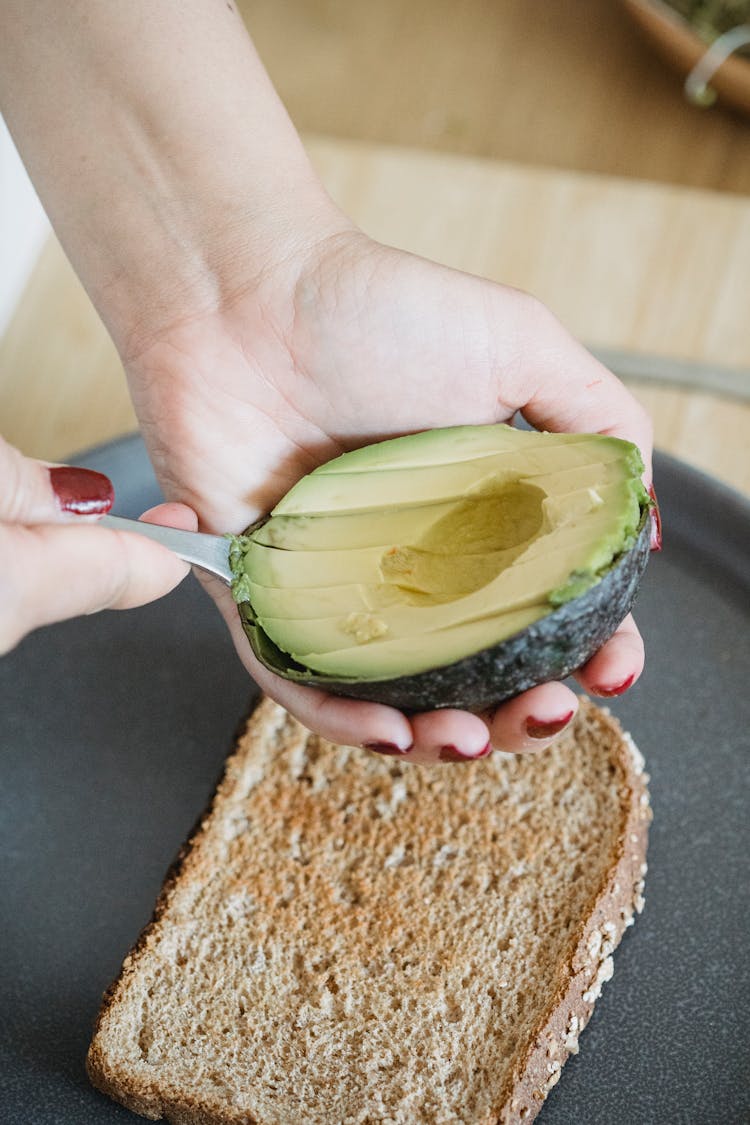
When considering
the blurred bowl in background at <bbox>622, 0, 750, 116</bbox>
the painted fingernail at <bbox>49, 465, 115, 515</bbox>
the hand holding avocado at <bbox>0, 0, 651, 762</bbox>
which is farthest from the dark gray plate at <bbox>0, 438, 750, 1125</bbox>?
the blurred bowl in background at <bbox>622, 0, 750, 116</bbox>

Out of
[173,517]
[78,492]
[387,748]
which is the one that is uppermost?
[78,492]

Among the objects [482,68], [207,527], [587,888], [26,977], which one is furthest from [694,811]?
[482,68]

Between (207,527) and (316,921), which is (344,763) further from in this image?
(207,527)

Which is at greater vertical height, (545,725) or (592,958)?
(545,725)

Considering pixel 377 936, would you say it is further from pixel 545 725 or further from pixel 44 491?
pixel 44 491

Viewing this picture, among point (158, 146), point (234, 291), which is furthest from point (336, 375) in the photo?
point (158, 146)

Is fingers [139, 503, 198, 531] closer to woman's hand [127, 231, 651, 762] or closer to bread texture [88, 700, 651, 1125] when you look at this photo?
woman's hand [127, 231, 651, 762]

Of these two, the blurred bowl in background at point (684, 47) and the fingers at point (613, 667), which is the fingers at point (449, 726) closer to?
the fingers at point (613, 667)
